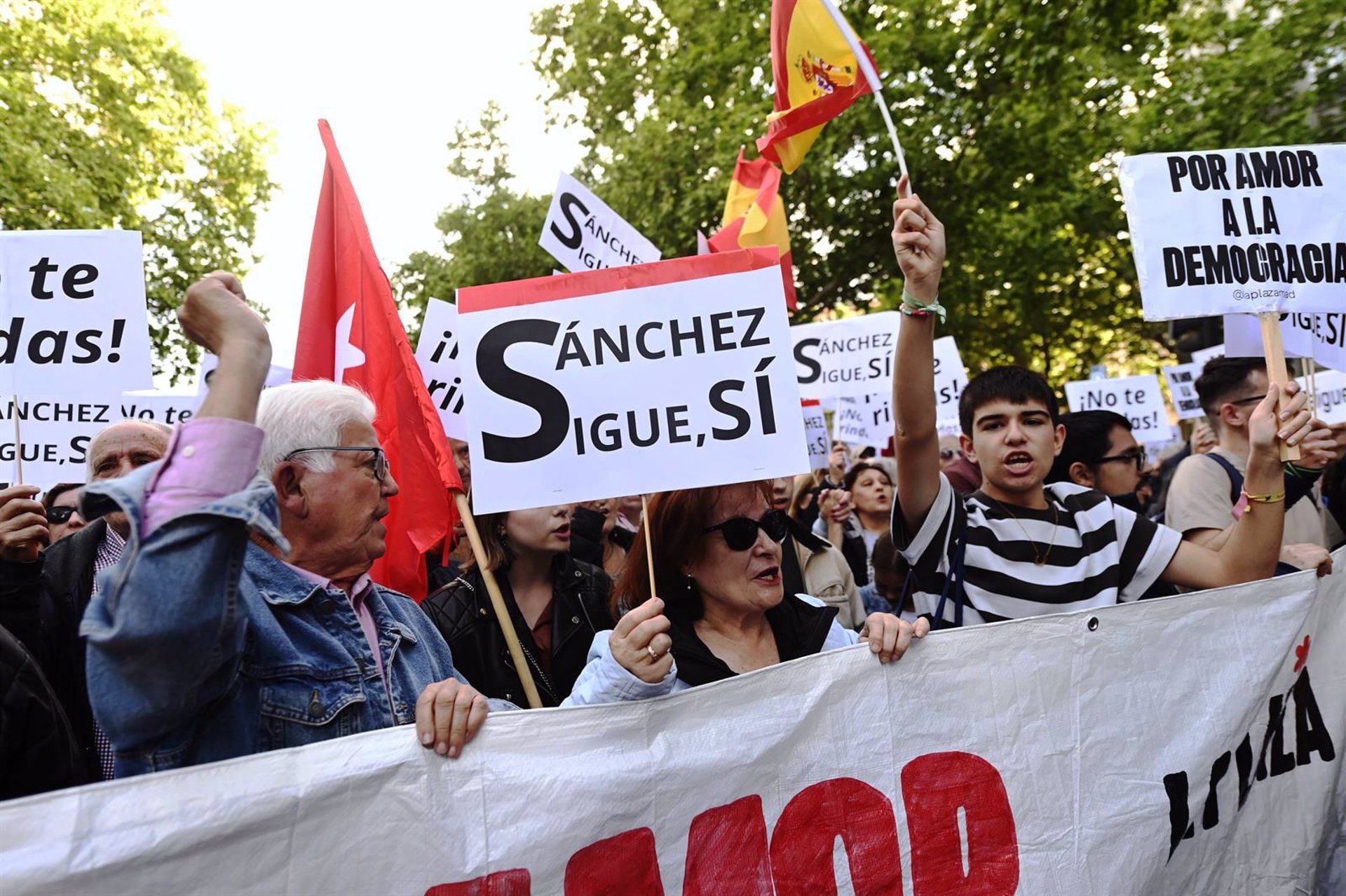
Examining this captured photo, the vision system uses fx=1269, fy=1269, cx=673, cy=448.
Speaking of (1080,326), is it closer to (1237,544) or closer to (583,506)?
(583,506)

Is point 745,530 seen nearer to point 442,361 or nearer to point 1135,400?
point 442,361

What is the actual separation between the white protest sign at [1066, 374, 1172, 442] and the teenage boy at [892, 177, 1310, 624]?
8846 mm

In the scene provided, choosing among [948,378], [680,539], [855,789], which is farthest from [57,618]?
[948,378]

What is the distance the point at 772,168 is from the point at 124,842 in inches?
248

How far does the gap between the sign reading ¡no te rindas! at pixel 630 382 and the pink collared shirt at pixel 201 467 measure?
36.6 inches

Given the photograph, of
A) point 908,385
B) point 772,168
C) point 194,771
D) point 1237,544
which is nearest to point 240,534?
point 194,771

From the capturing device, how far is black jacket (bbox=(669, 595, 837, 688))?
2963 millimetres

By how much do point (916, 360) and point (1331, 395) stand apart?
13.2 feet

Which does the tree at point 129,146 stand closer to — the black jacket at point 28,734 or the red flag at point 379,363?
the red flag at point 379,363

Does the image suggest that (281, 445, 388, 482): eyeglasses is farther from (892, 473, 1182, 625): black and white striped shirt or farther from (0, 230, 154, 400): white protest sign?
(0, 230, 154, 400): white protest sign

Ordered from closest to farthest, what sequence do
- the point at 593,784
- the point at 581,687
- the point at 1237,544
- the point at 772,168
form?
the point at 593,784 → the point at 581,687 → the point at 1237,544 → the point at 772,168

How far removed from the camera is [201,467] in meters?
1.84

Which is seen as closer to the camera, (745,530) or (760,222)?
(745,530)

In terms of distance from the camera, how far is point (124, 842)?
2.03 m
